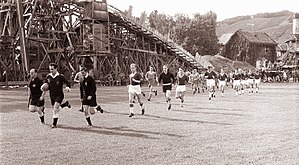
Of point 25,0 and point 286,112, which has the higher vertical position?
point 25,0

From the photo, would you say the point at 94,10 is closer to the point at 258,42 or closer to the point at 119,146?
the point at 119,146

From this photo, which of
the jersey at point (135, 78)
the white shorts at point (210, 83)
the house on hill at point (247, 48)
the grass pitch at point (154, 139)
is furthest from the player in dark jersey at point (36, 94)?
the house on hill at point (247, 48)

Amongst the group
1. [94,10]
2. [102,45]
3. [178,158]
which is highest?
[94,10]

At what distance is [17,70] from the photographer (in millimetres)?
44781

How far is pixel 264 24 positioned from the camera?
159 meters

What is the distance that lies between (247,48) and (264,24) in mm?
67217

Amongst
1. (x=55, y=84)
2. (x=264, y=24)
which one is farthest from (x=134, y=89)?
(x=264, y=24)

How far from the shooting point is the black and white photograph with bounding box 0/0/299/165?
9.55 meters

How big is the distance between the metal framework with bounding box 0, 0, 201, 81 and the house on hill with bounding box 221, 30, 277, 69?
47992 mm

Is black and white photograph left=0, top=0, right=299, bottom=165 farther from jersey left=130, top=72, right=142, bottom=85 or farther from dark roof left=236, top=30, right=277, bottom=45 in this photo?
dark roof left=236, top=30, right=277, bottom=45

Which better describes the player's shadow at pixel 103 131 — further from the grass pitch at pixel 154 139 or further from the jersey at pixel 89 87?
the jersey at pixel 89 87

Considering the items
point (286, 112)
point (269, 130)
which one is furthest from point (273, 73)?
point (269, 130)

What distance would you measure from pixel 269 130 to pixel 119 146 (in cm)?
468

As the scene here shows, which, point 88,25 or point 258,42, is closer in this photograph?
point 88,25
